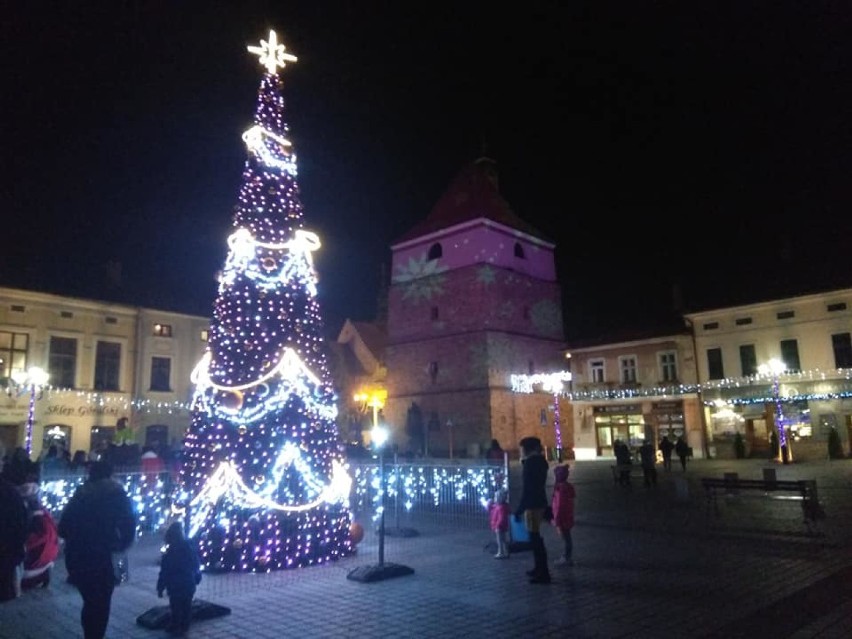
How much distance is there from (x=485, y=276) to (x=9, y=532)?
32637 mm

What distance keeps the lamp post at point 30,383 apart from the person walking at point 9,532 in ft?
49.8

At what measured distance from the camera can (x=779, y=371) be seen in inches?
1299

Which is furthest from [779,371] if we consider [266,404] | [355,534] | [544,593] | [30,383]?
[30,383]

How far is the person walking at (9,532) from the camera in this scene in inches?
242

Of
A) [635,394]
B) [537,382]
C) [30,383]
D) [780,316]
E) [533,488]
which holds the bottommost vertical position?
[533,488]

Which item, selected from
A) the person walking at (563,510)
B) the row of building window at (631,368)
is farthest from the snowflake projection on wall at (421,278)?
the person walking at (563,510)

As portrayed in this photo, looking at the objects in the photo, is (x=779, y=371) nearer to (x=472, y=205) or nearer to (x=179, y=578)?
(x=472, y=205)

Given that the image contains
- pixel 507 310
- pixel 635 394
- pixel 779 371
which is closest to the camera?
pixel 779 371

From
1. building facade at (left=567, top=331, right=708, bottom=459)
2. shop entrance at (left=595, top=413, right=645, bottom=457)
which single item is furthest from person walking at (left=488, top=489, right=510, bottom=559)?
A: shop entrance at (left=595, top=413, right=645, bottom=457)

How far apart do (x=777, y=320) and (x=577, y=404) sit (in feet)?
39.5

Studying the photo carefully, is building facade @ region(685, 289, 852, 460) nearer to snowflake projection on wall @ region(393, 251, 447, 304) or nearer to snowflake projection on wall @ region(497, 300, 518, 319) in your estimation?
snowflake projection on wall @ region(497, 300, 518, 319)

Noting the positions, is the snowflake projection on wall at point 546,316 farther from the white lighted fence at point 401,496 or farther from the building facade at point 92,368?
the white lighted fence at point 401,496

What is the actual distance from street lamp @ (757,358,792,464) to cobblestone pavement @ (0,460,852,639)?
18.3 meters

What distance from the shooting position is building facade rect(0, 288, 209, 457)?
92.0 feet
